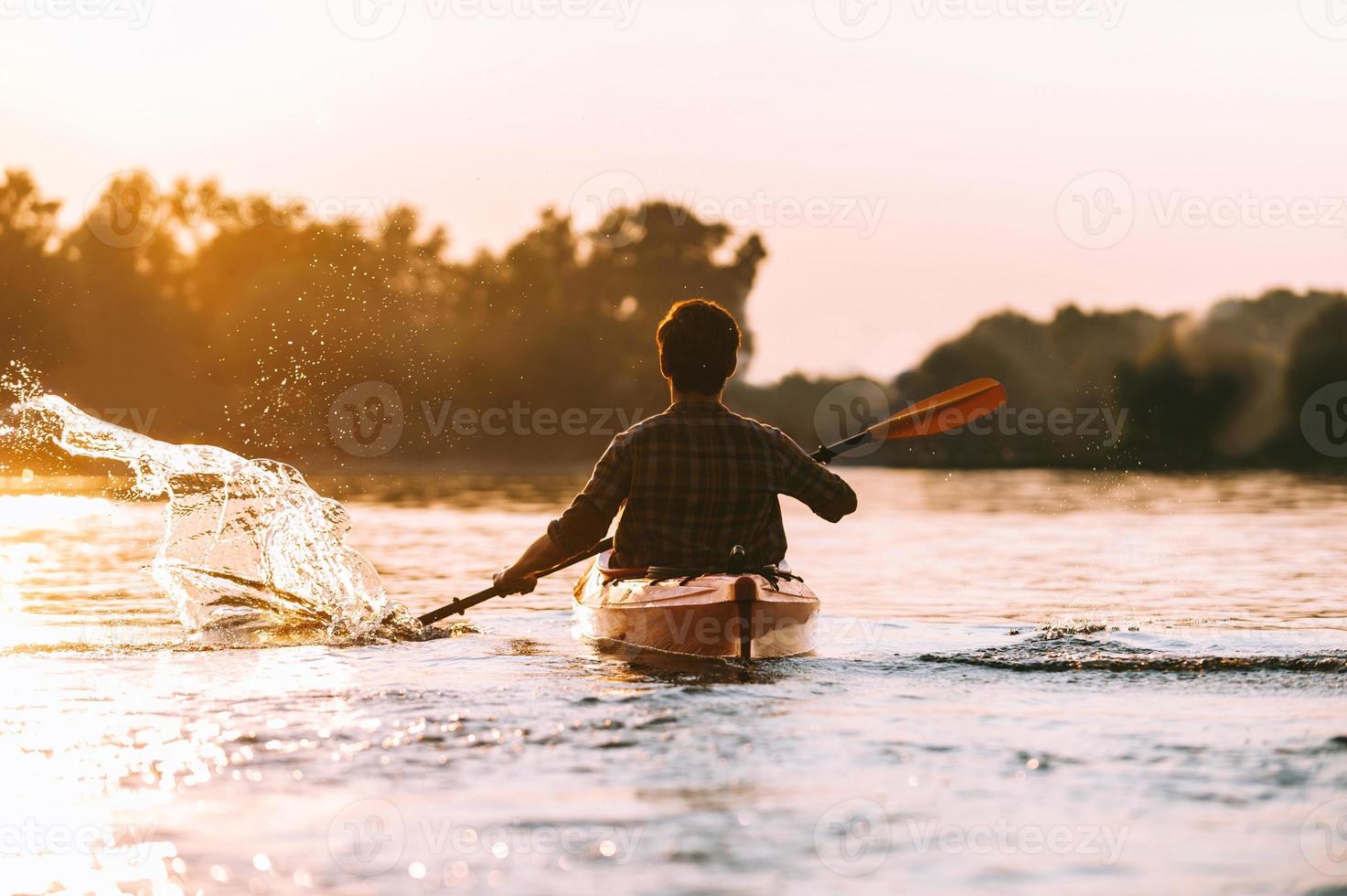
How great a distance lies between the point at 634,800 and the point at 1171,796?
1.65 meters

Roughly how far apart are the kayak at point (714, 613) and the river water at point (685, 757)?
0.50ft

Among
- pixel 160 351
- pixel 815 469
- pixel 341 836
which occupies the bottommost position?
pixel 341 836

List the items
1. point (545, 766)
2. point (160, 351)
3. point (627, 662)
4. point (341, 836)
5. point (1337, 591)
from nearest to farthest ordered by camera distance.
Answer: point (341, 836)
point (545, 766)
point (627, 662)
point (1337, 591)
point (160, 351)

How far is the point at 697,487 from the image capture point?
7.54 metres

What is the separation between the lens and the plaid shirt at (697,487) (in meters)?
7.51

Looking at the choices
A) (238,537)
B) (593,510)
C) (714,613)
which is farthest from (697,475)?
(238,537)

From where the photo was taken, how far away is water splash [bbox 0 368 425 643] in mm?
10172

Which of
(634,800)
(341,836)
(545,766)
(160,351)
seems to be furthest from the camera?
(160,351)

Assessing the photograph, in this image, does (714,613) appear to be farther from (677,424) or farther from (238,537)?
(238,537)

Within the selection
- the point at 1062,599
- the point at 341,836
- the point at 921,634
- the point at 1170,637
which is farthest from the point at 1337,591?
the point at 341,836

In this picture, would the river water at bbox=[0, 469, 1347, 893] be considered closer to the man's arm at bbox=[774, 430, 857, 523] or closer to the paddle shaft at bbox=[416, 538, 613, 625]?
the paddle shaft at bbox=[416, 538, 613, 625]

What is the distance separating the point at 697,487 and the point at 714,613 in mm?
633

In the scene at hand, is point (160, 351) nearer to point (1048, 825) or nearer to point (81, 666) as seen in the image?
point (81, 666)

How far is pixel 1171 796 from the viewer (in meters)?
4.73
